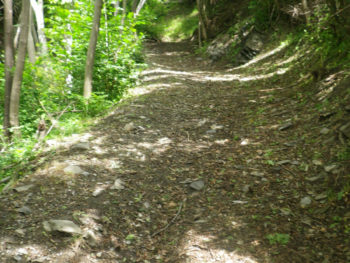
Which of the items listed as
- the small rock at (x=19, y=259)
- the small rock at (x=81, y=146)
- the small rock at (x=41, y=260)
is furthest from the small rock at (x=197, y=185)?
the small rock at (x=19, y=259)

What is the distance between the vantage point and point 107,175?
3732mm

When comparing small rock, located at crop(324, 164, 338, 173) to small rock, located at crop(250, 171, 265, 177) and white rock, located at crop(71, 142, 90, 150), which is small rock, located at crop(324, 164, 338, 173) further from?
white rock, located at crop(71, 142, 90, 150)

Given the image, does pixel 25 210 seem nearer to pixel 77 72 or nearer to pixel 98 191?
pixel 98 191

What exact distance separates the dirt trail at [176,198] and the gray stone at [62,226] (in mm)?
54

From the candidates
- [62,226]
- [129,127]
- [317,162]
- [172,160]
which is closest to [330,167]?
[317,162]

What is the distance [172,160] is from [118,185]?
1.10m

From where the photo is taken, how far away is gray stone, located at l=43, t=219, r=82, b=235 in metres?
2.61

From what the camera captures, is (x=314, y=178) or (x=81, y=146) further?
(x=81, y=146)

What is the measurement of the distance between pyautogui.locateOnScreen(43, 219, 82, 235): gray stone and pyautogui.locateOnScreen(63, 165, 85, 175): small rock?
3.06 ft

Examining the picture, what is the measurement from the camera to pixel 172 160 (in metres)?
4.39

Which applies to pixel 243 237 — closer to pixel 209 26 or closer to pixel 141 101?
pixel 141 101

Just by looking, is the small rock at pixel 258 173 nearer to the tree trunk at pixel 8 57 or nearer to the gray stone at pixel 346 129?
the gray stone at pixel 346 129

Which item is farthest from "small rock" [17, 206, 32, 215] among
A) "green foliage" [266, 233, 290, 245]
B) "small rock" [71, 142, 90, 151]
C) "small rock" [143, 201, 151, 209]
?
"green foliage" [266, 233, 290, 245]

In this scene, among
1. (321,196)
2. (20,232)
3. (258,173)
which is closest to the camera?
(20,232)
